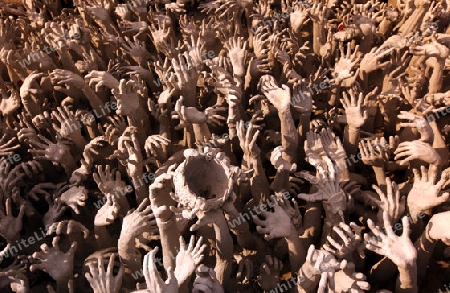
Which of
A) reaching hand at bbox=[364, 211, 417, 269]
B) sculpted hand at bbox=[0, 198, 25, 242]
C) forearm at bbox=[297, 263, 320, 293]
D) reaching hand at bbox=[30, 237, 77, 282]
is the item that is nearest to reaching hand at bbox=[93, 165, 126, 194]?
reaching hand at bbox=[30, 237, 77, 282]

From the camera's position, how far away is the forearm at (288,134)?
12.9ft

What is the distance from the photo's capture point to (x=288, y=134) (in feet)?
13.0

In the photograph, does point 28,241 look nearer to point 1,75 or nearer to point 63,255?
point 63,255

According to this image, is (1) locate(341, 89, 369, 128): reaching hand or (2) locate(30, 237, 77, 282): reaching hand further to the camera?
(1) locate(341, 89, 369, 128): reaching hand

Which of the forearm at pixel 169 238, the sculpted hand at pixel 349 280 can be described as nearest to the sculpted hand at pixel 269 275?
the sculpted hand at pixel 349 280

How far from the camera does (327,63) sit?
5.22m

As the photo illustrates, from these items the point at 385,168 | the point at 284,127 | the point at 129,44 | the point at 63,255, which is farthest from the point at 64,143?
the point at 385,168

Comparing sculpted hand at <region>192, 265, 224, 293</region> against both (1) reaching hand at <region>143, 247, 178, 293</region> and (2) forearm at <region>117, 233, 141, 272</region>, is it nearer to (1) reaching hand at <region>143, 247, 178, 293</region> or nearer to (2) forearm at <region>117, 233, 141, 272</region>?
(1) reaching hand at <region>143, 247, 178, 293</region>

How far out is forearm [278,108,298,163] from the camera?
3.93 metres

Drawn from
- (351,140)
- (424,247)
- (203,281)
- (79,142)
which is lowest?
(424,247)

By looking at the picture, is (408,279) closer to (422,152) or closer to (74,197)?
(422,152)

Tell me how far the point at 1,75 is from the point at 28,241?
2704mm

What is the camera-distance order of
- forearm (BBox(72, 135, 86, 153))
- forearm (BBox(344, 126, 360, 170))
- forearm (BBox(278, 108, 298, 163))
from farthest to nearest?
forearm (BBox(72, 135, 86, 153)) < forearm (BBox(344, 126, 360, 170)) < forearm (BBox(278, 108, 298, 163))

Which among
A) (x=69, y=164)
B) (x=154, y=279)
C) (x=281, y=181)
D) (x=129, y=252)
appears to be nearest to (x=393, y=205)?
(x=281, y=181)
